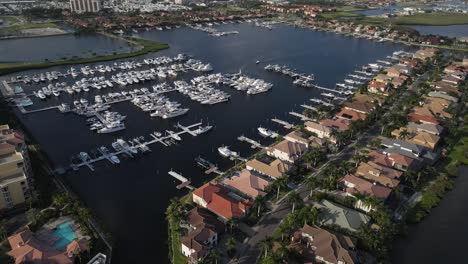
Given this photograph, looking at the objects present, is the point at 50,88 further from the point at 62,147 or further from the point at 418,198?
the point at 418,198

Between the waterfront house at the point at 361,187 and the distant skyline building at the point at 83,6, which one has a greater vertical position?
the distant skyline building at the point at 83,6

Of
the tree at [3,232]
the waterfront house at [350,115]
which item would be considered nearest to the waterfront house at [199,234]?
the tree at [3,232]

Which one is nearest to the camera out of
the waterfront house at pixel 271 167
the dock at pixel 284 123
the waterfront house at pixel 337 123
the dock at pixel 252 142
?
the waterfront house at pixel 271 167

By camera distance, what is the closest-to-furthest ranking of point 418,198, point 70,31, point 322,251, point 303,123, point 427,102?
point 322,251 < point 418,198 < point 303,123 < point 427,102 < point 70,31

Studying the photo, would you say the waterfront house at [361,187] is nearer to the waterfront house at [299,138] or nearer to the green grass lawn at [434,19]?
the waterfront house at [299,138]

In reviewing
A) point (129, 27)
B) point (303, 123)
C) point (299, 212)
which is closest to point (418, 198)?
point (299, 212)

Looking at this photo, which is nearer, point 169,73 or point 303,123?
point 303,123

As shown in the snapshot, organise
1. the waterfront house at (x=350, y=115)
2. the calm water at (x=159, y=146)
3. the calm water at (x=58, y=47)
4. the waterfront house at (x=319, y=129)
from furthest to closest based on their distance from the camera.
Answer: the calm water at (x=58, y=47), the waterfront house at (x=350, y=115), the waterfront house at (x=319, y=129), the calm water at (x=159, y=146)
